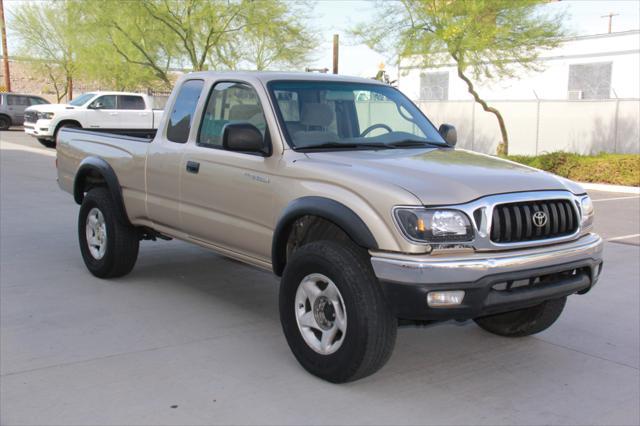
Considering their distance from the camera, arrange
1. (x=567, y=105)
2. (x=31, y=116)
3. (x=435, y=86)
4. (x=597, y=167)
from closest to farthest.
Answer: (x=597, y=167)
(x=567, y=105)
(x=31, y=116)
(x=435, y=86)

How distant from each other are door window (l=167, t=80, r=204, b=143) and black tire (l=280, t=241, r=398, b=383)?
1939mm

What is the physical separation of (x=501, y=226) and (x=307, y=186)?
125 centimetres

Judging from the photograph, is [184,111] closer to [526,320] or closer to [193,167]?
[193,167]

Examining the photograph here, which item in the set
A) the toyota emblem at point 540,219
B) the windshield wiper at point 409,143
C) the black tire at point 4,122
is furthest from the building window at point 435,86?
the toyota emblem at point 540,219

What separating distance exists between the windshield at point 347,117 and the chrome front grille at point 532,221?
1271 mm

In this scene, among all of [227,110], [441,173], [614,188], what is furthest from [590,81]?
[441,173]

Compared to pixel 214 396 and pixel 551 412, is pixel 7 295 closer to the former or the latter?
pixel 214 396

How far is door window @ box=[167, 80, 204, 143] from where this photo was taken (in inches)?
224

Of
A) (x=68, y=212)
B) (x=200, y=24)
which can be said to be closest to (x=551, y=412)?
(x=68, y=212)

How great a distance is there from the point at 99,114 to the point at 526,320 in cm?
1978

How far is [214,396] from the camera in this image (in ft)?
13.2

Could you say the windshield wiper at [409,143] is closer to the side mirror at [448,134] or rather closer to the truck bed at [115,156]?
the side mirror at [448,134]

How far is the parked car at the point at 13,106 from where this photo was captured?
32.2 meters

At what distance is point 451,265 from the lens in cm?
375
